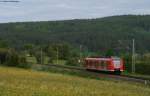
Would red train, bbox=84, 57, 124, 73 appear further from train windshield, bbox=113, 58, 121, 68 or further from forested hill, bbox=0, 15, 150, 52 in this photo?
forested hill, bbox=0, 15, 150, 52

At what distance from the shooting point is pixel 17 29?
171 metres

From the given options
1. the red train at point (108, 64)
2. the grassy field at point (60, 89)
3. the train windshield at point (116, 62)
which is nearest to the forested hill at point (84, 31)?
the red train at point (108, 64)

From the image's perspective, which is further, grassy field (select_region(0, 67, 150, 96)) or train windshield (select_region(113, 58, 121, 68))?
train windshield (select_region(113, 58, 121, 68))

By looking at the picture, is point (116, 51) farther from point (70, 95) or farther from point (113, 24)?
point (70, 95)

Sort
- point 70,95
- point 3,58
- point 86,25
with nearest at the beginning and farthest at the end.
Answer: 1. point 70,95
2. point 3,58
3. point 86,25

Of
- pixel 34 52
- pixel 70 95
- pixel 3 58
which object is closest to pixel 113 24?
pixel 34 52

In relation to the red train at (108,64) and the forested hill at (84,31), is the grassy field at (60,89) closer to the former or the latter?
the red train at (108,64)

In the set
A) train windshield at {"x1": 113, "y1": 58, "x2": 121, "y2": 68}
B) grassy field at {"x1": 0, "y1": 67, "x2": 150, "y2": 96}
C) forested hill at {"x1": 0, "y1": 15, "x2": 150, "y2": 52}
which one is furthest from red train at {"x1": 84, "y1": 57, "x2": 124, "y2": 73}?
forested hill at {"x1": 0, "y1": 15, "x2": 150, "y2": 52}

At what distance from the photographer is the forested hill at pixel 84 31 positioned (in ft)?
449

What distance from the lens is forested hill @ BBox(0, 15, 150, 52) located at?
13700 cm

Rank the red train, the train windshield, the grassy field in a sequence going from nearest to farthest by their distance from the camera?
the grassy field, the red train, the train windshield

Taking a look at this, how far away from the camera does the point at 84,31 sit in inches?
6304

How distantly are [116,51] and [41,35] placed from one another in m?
67.7

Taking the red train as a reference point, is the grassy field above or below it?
above
